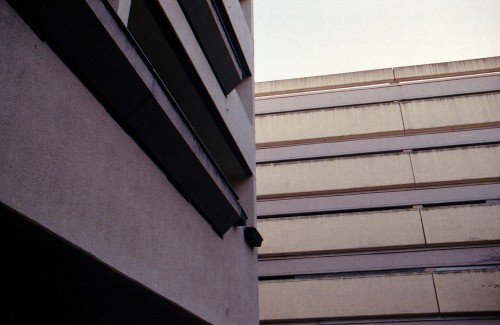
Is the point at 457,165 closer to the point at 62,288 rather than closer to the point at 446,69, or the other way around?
the point at 446,69

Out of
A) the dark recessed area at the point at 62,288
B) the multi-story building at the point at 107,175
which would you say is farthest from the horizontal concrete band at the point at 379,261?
the dark recessed area at the point at 62,288

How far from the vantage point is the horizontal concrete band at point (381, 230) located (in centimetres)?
2012

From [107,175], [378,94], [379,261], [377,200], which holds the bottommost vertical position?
[107,175]

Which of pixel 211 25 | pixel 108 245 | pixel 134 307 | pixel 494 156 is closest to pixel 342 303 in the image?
pixel 494 156

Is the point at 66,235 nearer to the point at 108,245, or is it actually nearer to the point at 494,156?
the point at 108,245

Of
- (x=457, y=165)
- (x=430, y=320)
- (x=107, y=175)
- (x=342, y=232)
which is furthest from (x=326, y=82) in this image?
→ (x=107, y=175)

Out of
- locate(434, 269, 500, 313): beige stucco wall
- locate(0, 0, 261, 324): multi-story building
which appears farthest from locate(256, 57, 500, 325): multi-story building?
locate(0, 0, 261, 324): multi-story building

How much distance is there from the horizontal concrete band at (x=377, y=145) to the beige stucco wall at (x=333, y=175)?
0.37 meters

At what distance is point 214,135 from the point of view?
10125 mm

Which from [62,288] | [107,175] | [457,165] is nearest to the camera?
[107,175]

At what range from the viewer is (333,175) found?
22.4m

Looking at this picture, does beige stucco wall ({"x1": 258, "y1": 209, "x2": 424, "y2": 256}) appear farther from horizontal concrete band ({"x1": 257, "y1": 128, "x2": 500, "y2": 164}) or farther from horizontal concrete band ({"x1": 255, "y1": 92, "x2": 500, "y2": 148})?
horizontal concrete band ({"x1": 255, "y1": 92, "x2": 500, "y2": 148})

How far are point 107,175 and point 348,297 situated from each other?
1736 cm

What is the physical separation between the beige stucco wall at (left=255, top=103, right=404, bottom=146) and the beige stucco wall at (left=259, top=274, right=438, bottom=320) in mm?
7216
